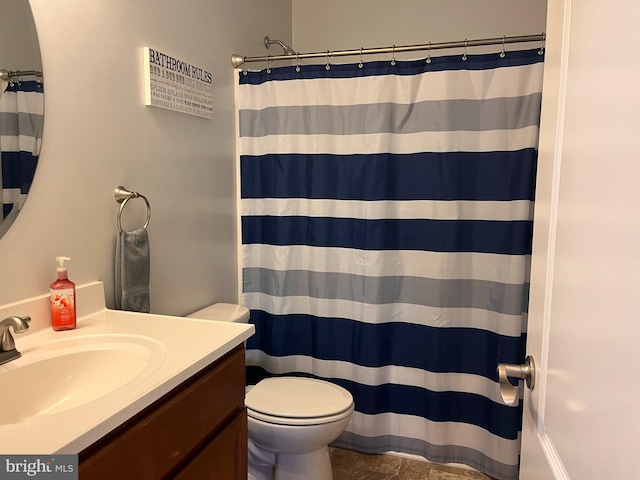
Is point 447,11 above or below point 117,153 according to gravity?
above

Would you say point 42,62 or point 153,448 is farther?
point 42,62

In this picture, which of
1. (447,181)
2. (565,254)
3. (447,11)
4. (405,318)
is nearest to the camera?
(565,254)

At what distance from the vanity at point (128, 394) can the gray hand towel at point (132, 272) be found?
0.08 m

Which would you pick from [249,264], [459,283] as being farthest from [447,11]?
[249,264]

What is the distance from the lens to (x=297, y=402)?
1.80 meters

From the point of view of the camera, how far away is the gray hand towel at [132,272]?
1.49 m

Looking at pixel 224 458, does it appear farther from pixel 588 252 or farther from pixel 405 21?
pixel 405 21

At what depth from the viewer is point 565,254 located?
77 cm

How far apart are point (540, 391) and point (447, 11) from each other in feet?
7.48

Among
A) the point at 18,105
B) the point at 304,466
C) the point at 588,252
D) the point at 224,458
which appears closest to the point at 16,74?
the point at 18,105

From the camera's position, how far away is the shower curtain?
1.18 m

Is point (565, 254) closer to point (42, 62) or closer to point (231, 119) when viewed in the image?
point (42, 62)

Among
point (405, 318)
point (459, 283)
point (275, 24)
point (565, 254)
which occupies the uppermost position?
point (275, 24)

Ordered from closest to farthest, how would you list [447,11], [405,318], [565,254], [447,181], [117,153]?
[565,254] < [117,153] < [447,181] < [405,318] < [447,11]
